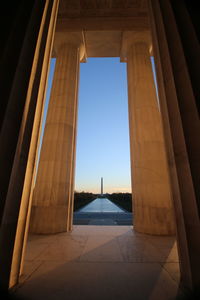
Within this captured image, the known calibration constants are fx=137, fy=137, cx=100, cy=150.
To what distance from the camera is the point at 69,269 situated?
177 inches

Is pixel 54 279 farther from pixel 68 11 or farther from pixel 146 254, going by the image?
pixel 68 11

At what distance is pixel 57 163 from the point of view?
10.3 m

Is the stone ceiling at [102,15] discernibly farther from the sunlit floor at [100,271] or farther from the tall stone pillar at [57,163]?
the sunlit floor at [100,271]

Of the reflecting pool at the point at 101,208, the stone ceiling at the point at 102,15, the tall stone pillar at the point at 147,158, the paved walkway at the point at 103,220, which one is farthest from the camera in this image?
the reflecting pool at the point at 101,208

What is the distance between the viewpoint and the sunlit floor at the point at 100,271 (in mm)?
3430

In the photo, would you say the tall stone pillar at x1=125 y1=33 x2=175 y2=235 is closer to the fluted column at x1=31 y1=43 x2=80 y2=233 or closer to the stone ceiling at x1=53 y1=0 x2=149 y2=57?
the stone ceiling at x1=53 y1=0 x2=149 y2=57

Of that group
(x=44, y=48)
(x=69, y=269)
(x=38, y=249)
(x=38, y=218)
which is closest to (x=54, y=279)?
(x=69, y=269)

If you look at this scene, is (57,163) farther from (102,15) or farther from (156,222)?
(102,15)

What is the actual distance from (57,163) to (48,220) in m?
3.90

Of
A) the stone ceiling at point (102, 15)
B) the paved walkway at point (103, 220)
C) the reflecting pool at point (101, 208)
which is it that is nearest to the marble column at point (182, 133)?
the paved walkway at point (103, 220)

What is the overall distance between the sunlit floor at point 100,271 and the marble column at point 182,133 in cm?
104

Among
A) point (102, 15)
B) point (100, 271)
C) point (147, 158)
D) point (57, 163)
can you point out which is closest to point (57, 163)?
point (57, 163)

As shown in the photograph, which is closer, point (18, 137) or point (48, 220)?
point (18, 137)

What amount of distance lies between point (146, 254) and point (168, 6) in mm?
10160
